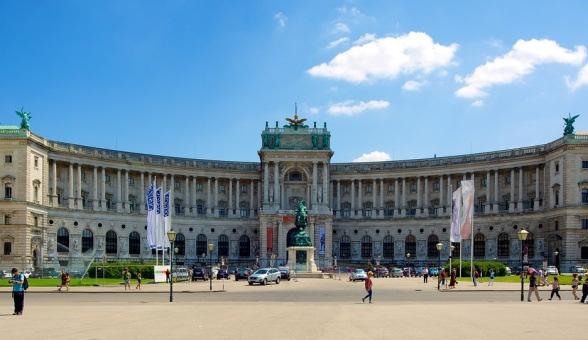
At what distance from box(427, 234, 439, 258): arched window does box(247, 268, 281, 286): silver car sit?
63.2m

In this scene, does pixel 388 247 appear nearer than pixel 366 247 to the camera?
Yes

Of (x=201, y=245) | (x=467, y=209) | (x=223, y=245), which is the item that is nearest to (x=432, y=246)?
(x=223, y=245)

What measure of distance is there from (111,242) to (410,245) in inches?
2273

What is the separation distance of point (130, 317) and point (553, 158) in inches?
4001

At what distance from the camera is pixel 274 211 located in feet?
493

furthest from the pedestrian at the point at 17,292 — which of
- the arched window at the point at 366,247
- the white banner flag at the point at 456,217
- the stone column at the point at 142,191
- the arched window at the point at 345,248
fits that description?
the arched window at the point at 345,248

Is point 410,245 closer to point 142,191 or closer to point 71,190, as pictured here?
point 142,191

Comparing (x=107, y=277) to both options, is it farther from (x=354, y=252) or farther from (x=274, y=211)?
(x=354, y=252)

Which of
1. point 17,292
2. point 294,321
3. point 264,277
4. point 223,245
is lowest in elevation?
point 223,245

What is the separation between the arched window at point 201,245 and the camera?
150 metres

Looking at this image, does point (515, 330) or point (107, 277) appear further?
point (107, 277)

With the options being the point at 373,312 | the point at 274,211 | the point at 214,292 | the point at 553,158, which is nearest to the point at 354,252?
the point at 274,211

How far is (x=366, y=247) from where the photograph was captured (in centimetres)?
15350

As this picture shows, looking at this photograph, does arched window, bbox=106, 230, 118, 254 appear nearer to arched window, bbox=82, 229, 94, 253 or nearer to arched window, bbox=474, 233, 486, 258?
arched window, bbox=82, 229, 94, 253
